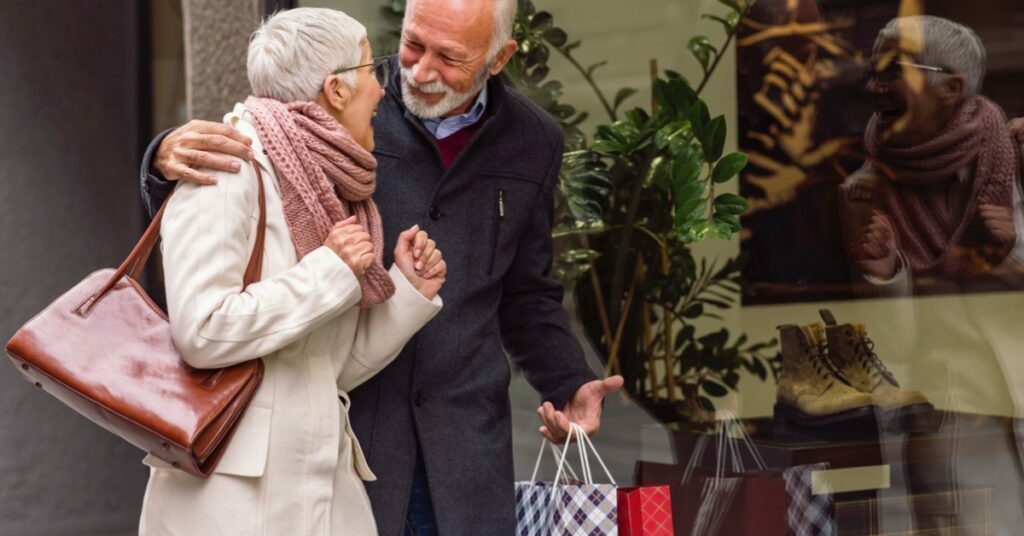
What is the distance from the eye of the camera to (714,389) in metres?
4.71

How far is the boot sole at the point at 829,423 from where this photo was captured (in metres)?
4.16

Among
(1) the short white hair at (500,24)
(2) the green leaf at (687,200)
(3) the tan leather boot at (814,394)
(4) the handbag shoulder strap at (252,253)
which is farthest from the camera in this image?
(2) the green leaf at (687,200)

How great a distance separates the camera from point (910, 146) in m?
3.97

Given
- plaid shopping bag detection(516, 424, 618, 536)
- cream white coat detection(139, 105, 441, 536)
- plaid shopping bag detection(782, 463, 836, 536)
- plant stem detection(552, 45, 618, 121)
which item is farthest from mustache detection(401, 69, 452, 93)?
plant stem detection(552, 45, 618, 121)

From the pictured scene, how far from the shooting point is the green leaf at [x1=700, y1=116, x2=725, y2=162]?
4.52 m

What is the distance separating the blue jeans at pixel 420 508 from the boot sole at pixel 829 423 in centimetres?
147

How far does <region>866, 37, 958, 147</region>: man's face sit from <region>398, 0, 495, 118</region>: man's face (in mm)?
1299

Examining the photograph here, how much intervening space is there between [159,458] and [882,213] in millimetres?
2175

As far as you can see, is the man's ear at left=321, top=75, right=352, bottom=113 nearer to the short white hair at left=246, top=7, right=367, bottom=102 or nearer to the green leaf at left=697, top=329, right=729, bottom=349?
the short white hair at left=246, top=7, right=367, bottom=102

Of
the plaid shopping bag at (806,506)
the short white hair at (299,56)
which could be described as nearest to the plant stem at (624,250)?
the plaid shopping bag at (806,506)

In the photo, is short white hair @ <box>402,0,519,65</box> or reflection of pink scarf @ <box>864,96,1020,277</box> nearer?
short white hair @ <box>402,0,519,65</box>

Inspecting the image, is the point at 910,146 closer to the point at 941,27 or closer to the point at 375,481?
the point at 941,27

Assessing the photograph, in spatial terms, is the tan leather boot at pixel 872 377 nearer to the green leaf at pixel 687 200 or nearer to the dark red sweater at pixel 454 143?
the green leaf at pixel 687 200

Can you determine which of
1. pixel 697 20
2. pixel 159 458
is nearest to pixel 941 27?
pixel 697 20
